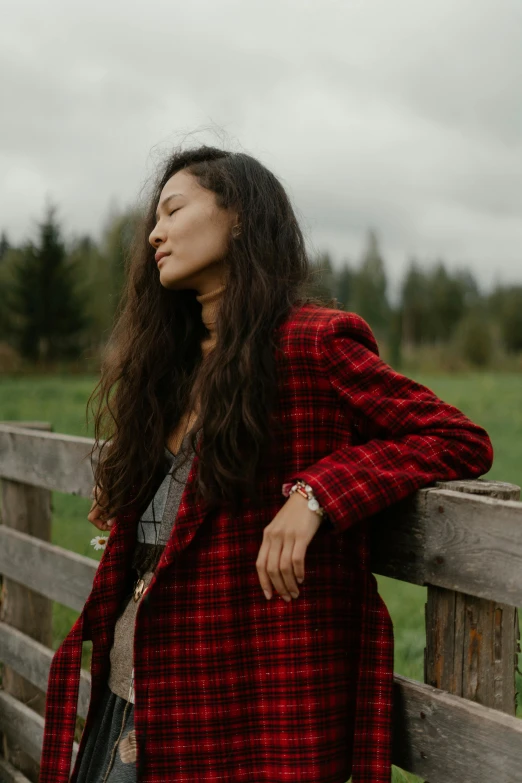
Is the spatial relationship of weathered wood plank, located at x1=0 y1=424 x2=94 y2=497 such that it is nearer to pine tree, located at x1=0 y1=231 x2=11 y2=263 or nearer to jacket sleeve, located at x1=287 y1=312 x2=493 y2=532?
jacket sleeve, located at x1=287 y1=312 x2=493 y2=532

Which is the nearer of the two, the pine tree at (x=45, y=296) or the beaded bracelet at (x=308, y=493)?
the beaded bracelet at (x=308, y=493)

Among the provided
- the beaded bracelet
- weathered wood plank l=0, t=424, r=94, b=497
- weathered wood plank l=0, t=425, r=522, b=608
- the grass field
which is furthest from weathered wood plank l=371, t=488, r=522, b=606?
weathered wood plank l=0, t=424, r=94, b=497

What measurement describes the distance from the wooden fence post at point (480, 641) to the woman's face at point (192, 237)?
0.82 meters

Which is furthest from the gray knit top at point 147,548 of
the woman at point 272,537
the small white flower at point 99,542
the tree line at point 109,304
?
the tree line at point 109,304

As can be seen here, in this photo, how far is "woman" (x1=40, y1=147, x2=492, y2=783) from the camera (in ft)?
5.74

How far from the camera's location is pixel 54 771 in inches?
87.9

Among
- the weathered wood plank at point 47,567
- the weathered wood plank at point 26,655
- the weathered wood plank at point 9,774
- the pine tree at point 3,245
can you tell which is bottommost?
the weathered wood plank at point 9,774

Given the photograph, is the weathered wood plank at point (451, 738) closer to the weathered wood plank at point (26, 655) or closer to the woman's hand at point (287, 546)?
the woman's hand at point (287, 546)

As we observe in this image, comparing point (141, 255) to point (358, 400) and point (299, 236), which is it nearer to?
point (299, 236)

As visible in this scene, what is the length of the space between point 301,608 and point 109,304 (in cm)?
2223

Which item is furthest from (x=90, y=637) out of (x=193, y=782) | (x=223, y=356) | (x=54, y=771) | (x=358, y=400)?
(x=358, y=400)

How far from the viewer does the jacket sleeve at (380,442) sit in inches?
66.0

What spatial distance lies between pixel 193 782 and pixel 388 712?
0.46 metres

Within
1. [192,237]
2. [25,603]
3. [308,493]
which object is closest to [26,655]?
[25,603]
